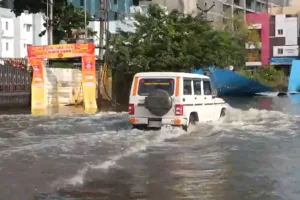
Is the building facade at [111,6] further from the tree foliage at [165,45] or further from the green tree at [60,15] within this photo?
the tree foliage at [165,45]

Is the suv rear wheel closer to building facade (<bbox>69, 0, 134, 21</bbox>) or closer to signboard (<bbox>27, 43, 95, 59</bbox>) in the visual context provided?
signboard (<bbox>27, 43, 95, 59</bbox>)

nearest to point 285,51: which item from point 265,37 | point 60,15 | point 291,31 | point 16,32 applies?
point 291,31

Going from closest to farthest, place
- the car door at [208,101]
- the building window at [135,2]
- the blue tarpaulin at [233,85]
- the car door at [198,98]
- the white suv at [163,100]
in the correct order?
the white suv at [163,100] → the car door at [198,98] → the car door at [208,101] → the blue tarpaulin at [233,85] → the building window at [135,2]

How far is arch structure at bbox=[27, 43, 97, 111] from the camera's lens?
2877 centimetres

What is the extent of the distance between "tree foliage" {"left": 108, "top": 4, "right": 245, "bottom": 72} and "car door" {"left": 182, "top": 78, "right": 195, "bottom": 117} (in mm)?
14953

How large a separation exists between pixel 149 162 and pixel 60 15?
3029 cm

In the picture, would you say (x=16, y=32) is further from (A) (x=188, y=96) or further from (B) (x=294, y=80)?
(A) (x=188, y=96)

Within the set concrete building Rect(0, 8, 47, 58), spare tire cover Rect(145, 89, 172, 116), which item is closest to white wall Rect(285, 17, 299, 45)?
concrete building Rect(0, 8, 47, 58)

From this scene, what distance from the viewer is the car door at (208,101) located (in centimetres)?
1822

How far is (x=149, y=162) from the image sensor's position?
40.1ft

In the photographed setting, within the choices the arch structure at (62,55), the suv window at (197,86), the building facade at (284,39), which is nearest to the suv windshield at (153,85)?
the suv window at (197,86)

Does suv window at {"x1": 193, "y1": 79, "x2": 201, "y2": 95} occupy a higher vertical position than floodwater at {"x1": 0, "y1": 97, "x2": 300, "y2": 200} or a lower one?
higher

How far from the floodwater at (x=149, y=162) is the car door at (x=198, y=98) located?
0.35 metres

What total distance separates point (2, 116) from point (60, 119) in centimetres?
323
